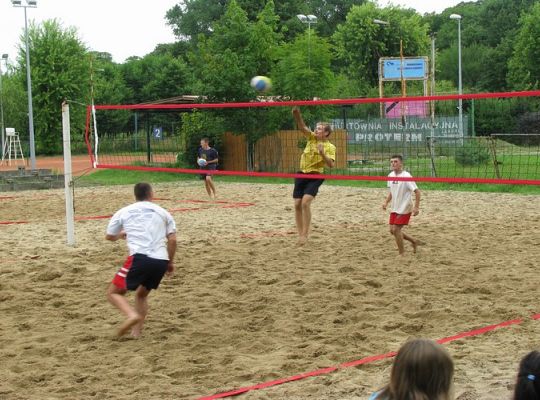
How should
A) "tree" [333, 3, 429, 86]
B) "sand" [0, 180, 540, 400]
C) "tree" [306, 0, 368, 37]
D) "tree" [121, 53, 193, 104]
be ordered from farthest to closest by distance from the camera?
"tree" [306, 0, 368, 37]
"tree" [121, 53, 193, 104]
"tree" [333, 3, 429, 86]
"sand" [0, 180, 540, 400]

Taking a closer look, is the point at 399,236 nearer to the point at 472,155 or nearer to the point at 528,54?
the point at 472,155

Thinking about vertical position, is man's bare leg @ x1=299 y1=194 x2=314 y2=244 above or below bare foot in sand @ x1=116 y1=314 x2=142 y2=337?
above

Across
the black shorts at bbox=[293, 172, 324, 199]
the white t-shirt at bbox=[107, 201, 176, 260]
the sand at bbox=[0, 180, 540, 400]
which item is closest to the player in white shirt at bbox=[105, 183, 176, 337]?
the white t-shirt at bbox=[107, 201, 176, 260]

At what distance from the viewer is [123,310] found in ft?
19.5

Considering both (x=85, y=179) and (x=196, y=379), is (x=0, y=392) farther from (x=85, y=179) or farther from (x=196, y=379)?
(x=85, y=179)

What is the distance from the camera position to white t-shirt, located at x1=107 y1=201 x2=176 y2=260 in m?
5.99

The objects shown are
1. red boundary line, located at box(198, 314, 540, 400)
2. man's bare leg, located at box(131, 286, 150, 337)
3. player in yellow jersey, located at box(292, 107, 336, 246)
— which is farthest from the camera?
player in yellow jersey, located at box(292, 107, 336, 246)

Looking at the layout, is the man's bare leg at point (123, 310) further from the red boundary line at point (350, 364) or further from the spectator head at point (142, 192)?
the red boundary line at point (350, 364)

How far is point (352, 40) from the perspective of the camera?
46.0 meters

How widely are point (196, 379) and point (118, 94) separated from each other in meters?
47.5

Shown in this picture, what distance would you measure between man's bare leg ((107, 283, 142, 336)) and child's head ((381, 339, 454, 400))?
3.56 meters

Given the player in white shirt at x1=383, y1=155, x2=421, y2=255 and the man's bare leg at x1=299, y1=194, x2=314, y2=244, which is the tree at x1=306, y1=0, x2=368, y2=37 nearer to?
the man's bare leg at x1=299, y1=194, x2=314, y2=244

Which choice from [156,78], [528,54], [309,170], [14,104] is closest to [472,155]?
[309,170]

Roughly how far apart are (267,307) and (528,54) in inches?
1802
